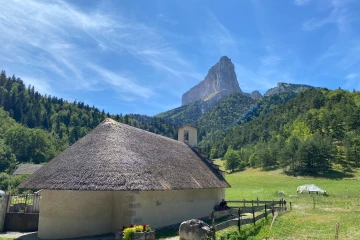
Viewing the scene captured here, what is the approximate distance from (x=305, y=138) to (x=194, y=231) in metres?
83.3

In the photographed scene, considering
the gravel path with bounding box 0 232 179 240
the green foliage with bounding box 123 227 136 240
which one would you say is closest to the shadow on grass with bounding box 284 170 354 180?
the gravel path with bounding box 0 232 179 240

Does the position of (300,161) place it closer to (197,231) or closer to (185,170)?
(185,170)

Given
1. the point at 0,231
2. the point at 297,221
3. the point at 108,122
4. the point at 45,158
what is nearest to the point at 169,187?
the point at 108,122

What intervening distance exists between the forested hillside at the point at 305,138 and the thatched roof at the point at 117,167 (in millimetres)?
55849

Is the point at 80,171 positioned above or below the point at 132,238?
above

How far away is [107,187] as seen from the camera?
12125mm

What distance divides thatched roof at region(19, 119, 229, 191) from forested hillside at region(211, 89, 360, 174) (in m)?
55.8

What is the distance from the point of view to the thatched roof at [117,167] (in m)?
12.6

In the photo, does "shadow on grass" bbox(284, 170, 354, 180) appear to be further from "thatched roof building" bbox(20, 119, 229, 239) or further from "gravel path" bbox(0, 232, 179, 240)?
"gravel path" bbox(0, 232, 179, 240)

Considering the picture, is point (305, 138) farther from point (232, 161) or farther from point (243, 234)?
point (243, 234)

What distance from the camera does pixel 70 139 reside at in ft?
400

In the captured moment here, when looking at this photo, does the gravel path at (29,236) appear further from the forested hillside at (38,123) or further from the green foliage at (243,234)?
the forested hillside at (38,123)

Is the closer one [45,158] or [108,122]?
[108,122]

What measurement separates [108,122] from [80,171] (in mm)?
4825
